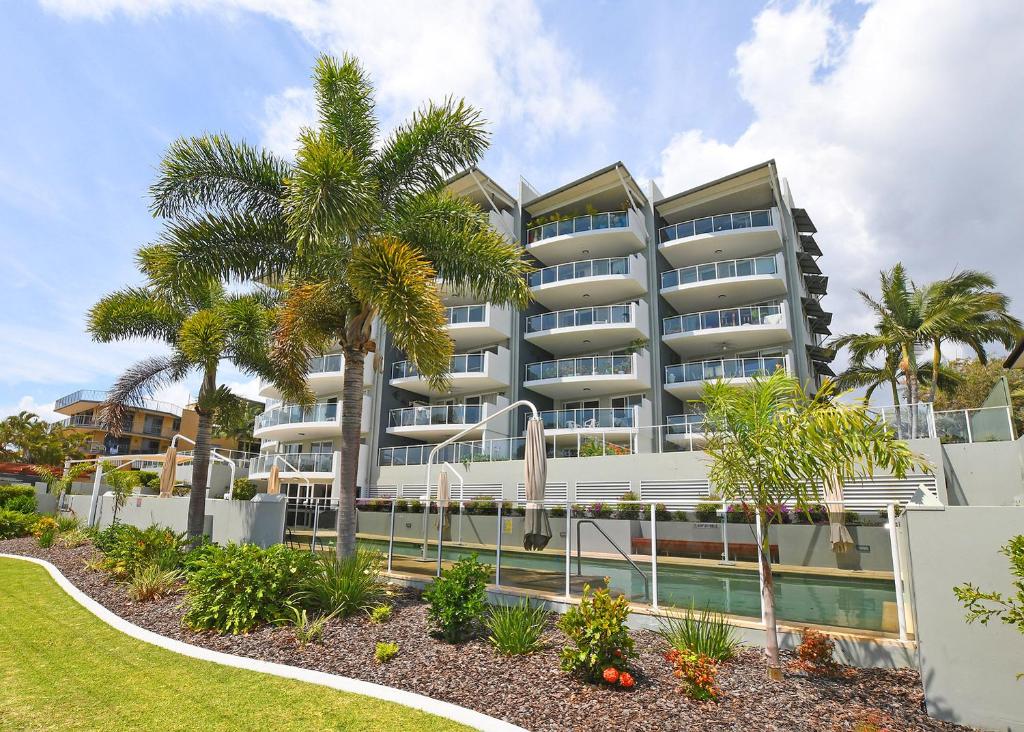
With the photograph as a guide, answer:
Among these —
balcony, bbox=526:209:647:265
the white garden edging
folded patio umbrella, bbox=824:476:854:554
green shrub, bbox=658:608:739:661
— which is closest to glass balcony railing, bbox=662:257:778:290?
balcony, bbox=526:209:647:265

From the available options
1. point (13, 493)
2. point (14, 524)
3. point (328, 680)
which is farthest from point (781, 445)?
point (13, 493)

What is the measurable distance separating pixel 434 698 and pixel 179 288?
Result: 9.28 metres

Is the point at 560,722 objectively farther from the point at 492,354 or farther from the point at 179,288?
the point at 492,354

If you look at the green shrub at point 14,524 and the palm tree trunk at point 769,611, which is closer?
the palm tree trunk at point 769,611

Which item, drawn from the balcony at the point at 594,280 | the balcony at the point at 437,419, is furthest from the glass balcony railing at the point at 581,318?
the balcony at the point at 437,419

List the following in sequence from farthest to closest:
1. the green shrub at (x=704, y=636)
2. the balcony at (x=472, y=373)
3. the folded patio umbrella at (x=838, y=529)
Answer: the balcony at (x=472, y=373), the folded patio umbrella at (x=838, y=529), the green shrub at (x=704, y=636)

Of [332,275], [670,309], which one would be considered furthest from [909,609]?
[670,309]

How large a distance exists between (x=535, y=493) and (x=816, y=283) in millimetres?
33809

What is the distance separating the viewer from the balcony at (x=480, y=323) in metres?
30.1

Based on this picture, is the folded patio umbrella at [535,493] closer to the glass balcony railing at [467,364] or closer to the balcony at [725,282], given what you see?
the glass balcony railing at [467,364]

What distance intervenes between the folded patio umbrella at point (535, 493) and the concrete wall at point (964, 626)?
17.4 feet

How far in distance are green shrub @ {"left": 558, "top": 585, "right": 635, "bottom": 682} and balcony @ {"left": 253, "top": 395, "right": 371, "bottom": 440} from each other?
2440 cm

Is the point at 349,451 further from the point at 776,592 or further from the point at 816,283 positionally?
the point at 816,283

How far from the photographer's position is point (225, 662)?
6941mm
